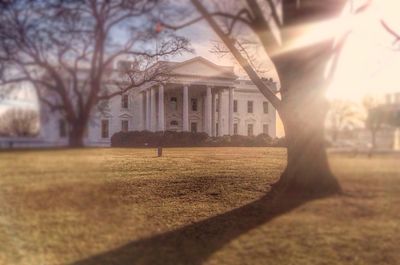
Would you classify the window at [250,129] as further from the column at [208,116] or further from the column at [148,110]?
the column at [148,110]

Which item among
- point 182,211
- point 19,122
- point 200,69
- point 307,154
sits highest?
point 200,69

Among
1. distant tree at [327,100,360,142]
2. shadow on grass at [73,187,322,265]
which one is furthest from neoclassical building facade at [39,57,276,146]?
shadow on grass at [73,187,322,265]

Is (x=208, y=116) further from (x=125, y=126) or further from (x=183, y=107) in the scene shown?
(x=125, y=126)

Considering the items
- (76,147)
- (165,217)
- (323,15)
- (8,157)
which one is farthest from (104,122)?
(323,15)

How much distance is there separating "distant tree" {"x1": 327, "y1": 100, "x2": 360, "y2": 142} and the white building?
41cm

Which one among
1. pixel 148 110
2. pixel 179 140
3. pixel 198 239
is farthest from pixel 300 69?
pixel 198 239

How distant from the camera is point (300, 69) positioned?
2797mm

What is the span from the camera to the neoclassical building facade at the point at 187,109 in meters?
2.35

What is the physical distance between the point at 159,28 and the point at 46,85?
0.79m

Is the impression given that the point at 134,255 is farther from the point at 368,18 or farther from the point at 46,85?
the point at 368,18

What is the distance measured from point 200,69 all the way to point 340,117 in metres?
1.08

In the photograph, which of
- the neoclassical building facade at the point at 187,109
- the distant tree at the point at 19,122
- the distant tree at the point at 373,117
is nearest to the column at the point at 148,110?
the neoclassical building facade at the point at 187,109

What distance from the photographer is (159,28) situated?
2.47 metres

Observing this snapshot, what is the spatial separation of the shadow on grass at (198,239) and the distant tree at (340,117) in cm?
57
